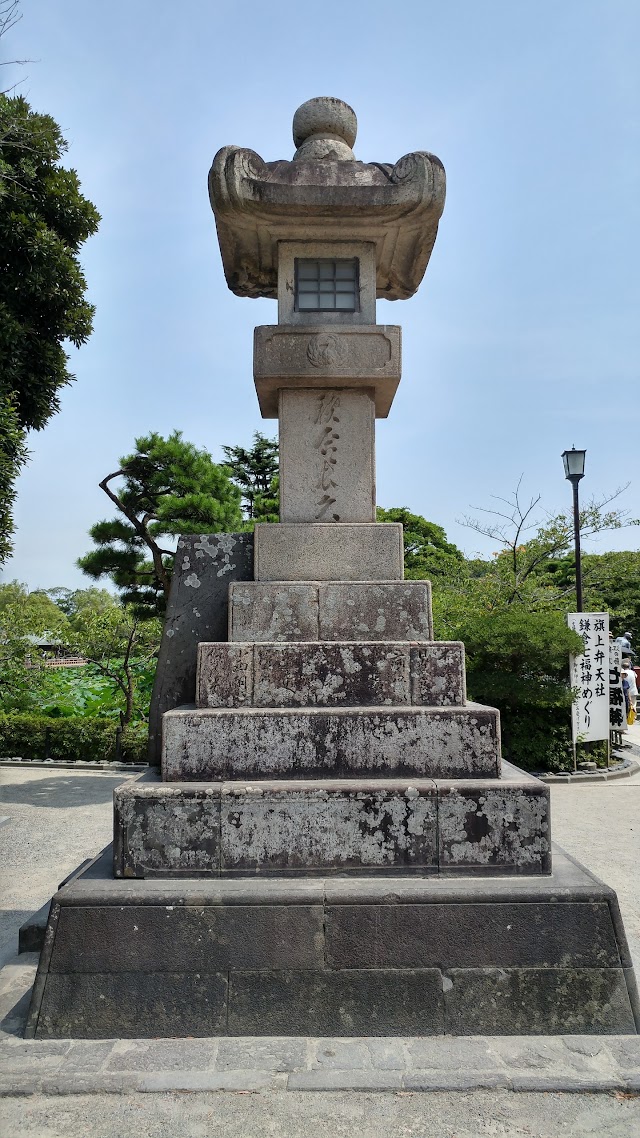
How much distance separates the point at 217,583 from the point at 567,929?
7.49ft

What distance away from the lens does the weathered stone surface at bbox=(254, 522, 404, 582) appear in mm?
3738

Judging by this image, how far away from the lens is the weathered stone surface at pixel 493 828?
3.03 metres

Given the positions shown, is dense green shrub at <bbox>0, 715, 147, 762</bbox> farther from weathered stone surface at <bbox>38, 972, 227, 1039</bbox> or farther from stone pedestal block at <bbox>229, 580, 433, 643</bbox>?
weathered stone surface at <bbox>38, 972, 227, 1039</bbox>

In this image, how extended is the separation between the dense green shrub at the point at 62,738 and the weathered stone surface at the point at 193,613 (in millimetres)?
7364

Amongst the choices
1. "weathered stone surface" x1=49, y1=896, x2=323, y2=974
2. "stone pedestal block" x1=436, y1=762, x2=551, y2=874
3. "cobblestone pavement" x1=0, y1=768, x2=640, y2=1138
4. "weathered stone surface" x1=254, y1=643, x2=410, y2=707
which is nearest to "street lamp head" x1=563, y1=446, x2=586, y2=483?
"weathered stone surface" x1=254, y1=643, x2=410, y2=707

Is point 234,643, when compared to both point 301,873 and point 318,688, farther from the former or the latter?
point 301,873

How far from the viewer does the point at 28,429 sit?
927 cm

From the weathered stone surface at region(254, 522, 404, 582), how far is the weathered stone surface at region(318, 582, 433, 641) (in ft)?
0.45

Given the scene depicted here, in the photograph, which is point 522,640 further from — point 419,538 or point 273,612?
point 419,538

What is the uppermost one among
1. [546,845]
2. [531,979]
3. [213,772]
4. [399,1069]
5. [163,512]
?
[163,512]

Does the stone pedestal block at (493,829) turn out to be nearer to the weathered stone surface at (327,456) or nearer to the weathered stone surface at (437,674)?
the weathered stone surface at (437,674)

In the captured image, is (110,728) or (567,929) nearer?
(567,929)

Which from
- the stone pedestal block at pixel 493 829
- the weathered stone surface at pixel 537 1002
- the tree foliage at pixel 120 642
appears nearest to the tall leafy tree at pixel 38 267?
the tree foliage at pixel 120 642

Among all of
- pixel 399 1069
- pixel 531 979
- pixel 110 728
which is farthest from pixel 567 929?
pixel 110 728
